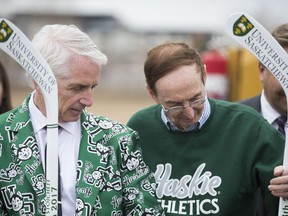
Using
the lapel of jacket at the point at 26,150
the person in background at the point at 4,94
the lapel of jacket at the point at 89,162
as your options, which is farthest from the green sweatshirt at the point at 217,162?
the person in background at the point at 4,94

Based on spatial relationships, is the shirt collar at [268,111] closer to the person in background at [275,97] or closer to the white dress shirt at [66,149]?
the person in background at [275,97]

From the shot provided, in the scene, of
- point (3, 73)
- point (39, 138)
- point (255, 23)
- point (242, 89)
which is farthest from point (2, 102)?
point (242, 89)

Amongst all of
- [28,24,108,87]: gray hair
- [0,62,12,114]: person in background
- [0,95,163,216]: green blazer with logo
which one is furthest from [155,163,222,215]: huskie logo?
[0,62,12,114]: person in background

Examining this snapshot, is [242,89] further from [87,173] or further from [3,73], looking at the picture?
[87,173]

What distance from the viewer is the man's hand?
367 cm

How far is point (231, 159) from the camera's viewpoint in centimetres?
401

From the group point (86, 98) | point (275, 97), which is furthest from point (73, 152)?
point (275, 97)

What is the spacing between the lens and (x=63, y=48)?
12.2 ft

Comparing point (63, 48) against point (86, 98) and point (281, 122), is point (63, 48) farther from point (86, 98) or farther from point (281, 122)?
point (281, 122)

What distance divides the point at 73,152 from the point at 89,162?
0.36 feet

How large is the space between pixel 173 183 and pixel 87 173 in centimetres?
51

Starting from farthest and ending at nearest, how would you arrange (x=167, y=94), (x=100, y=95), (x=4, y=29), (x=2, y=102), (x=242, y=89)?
(x=100, y=95), (x=242, y=89), (x=2, y=102), (x=167, y=94), (x=4, y=29)

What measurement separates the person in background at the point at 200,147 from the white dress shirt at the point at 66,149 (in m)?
0.45

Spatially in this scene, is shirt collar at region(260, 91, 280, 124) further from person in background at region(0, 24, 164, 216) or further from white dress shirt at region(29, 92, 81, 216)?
white dress shirt at region(29, 92, 81, 216)
